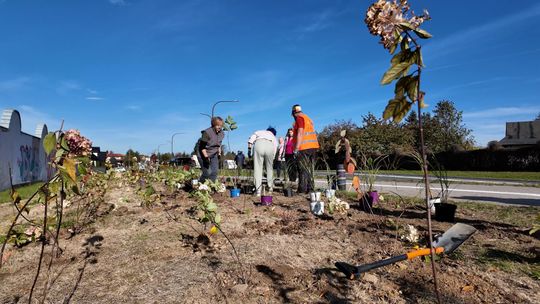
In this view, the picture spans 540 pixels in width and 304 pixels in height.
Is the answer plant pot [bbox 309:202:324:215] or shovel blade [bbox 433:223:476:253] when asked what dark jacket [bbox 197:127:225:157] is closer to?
plant pot [bbox 309:202:324:215]

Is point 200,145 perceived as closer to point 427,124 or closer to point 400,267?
point 400,267

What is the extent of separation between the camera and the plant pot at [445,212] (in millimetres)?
3833

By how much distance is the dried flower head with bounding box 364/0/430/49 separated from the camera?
1.01 meters

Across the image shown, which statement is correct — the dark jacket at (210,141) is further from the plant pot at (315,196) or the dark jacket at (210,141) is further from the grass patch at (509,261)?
the grass patch at (509,261)

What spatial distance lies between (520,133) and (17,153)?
46.9 metres

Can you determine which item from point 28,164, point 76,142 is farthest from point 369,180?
point 28,164

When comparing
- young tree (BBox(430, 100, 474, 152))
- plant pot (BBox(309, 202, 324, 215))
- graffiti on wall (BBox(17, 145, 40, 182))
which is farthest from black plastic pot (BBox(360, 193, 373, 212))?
young tree (BBox(430, 100, 474, 152))

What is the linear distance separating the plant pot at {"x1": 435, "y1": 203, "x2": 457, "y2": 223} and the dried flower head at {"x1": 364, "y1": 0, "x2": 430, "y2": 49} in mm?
3466

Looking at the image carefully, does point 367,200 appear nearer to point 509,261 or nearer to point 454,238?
point 454,238

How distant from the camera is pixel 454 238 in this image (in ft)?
9.18

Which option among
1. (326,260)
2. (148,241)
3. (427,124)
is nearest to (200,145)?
(148,241)

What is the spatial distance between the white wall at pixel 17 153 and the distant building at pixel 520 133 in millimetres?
42676

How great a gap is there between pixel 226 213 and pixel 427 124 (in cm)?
3573

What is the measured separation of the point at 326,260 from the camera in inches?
104
